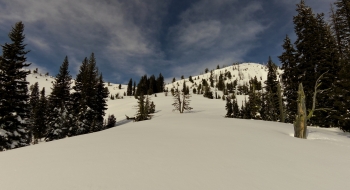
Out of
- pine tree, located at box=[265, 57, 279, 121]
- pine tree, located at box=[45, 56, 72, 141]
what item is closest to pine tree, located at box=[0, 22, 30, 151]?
pine tree, located at box=[45, 56, 72, 141]

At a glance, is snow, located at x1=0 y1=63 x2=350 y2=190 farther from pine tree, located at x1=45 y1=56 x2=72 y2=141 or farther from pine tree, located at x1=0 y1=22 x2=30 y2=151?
pine tree, located at x1=45 y1=56 x2=72 y2=141

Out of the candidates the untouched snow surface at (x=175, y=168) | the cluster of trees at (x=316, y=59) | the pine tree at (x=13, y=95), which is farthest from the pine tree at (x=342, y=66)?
the pine tree at (x=13, y=95)

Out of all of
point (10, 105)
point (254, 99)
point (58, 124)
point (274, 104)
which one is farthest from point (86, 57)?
point (274, 104)

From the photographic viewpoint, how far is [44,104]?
47562 mm

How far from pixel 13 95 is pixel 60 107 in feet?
50.5

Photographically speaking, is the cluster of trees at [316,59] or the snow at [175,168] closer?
the snow at [175,168]

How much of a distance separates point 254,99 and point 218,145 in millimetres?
36024

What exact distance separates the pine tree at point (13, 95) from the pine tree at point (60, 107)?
40.6ft

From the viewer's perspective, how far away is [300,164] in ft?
16.5

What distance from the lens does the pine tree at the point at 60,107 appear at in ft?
92.9

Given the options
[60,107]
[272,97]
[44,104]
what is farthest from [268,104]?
[44,104]

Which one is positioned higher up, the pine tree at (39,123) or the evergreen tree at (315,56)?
the evergreen tree at (315,56)

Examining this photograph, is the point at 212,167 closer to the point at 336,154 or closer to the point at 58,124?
the point at 336,154

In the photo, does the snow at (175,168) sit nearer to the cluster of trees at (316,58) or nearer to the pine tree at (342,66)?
the pine tree at (342,66)
